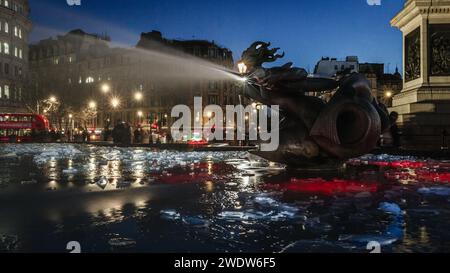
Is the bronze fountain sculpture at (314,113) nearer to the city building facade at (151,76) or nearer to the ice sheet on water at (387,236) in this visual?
the ice sheet on water at (387,236)

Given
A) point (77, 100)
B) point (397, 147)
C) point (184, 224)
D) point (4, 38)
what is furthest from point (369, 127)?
point (4, 38)

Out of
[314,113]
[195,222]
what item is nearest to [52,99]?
[314,113]

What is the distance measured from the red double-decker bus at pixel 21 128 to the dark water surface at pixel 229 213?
50562 millimetres

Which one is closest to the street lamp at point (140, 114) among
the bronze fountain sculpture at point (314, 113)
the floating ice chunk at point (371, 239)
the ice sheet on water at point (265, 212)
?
the bronze fountain sculpture at point (314, 113)

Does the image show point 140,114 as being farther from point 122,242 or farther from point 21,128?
point 122,242

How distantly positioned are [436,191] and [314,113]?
3.91m

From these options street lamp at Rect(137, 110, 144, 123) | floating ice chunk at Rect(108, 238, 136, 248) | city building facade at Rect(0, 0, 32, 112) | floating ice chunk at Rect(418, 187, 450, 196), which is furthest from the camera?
city building facade at Rect(0, 0, 32, 112)

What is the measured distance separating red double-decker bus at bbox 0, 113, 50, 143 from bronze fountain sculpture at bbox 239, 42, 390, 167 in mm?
51639

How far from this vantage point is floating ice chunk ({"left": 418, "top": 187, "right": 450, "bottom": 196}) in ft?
29.4

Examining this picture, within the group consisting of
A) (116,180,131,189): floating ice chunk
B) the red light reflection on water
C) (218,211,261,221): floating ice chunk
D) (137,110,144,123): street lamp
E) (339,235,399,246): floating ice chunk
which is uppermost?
(137,110,144,123): street lamp

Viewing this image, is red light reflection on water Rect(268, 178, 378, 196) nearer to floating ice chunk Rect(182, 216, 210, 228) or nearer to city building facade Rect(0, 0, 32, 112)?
floating ice chunk Rect(182, 216, 210, 228)

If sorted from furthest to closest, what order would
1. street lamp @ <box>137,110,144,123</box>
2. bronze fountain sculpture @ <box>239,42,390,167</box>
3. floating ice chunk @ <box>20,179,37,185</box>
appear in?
street lamp @ <box>137,110,144,123</box> < bronze fountain sculpture @ <box>239,42,390,167</box> < floating ice chunk @ <box>20,179,37,185</box>

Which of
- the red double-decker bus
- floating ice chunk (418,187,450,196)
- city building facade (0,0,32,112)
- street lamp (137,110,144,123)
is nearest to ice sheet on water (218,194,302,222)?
floating ice chunk (418,187,450,196)

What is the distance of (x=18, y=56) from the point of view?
106m
